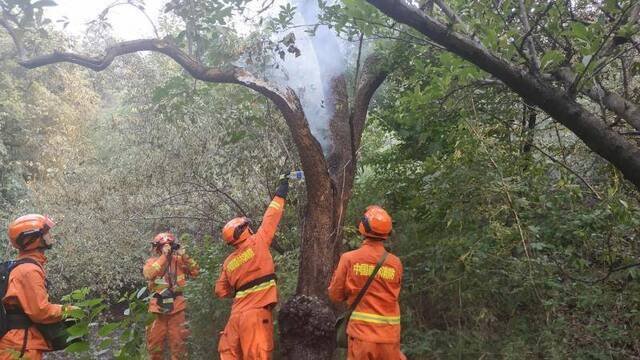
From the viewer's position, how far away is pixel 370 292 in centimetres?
423

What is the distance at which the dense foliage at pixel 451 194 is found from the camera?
3.72 m

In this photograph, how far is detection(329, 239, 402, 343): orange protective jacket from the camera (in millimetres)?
4176

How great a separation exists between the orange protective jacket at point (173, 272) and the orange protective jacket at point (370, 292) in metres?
2.76

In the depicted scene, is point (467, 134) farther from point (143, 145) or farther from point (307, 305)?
point (143, 145)

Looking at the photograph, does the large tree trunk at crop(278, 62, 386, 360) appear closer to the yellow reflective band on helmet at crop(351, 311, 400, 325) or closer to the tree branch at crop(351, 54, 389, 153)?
the tree branch at crop(351, 54, 389, 153)

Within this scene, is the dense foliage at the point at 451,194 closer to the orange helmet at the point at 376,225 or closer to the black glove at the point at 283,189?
the orange helmet at the point at 376,225

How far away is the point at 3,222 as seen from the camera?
37.6 ft

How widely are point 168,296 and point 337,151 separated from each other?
3.12 meters

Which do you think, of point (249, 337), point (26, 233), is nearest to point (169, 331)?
point (249, 337)

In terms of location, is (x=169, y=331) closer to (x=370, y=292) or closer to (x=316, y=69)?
(x=370, y=292)

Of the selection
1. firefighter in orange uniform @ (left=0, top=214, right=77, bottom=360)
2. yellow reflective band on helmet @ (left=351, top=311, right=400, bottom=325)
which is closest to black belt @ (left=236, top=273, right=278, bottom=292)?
yellow reflective band on helmet @ (left=351, top=311, right=400, bottom=325)

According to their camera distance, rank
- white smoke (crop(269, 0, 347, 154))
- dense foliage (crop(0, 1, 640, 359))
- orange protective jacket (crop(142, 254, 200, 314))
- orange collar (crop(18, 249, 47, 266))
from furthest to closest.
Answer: orange protective jacket (crop(142, 254, 200, 314)) < white smoke (crop(269, 0, 347, 154)) < orange collar (crop(18, 249, 47, 266)) < dense foliage (crop(0, 1, 640, 359))

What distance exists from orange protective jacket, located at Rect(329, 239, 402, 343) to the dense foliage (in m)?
0.54

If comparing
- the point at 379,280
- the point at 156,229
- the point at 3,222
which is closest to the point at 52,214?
the point at 3,222
